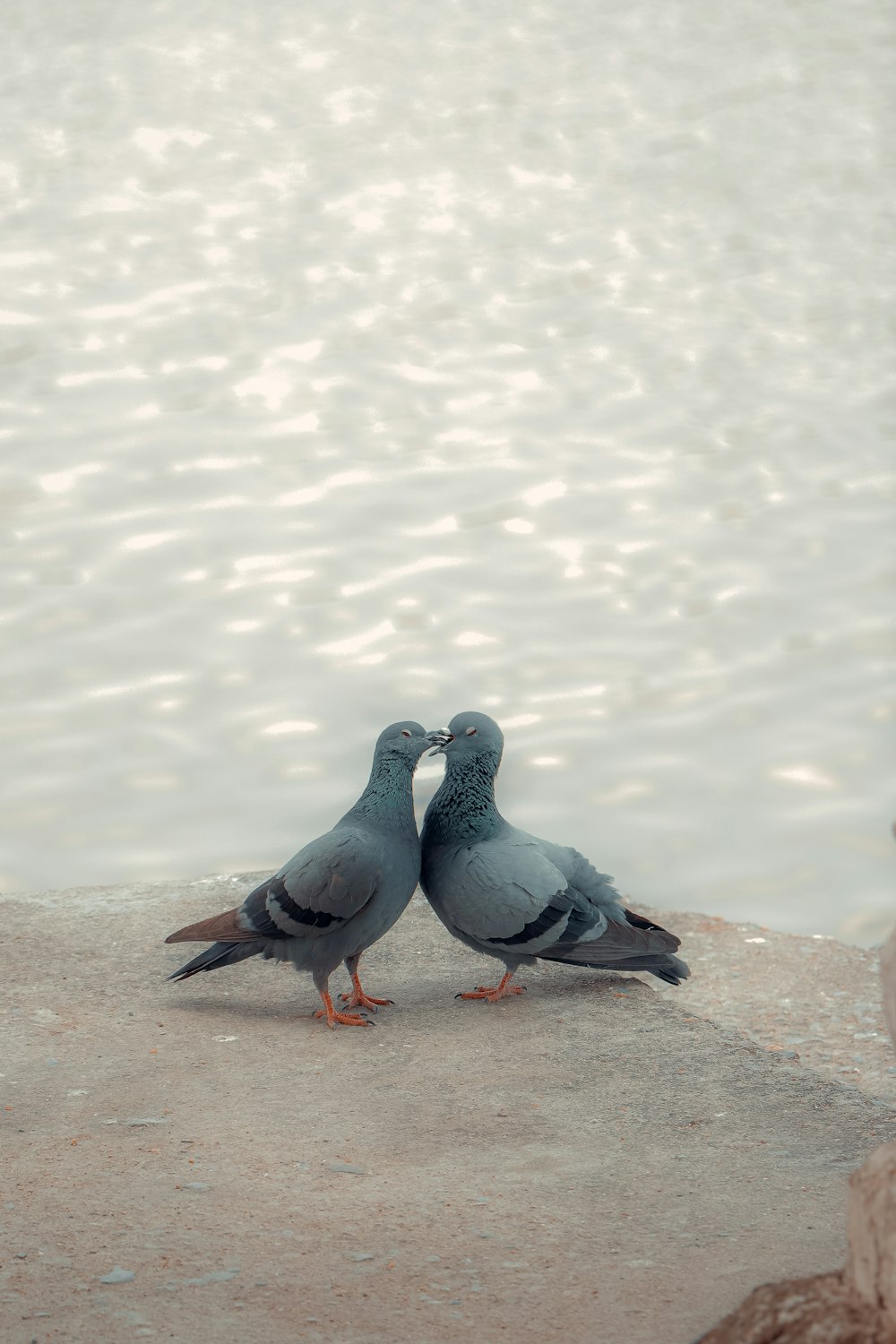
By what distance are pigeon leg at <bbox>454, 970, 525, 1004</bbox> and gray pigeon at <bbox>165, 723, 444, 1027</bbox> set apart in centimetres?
34

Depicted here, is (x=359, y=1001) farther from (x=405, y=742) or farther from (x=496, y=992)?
(x=405, y=742)

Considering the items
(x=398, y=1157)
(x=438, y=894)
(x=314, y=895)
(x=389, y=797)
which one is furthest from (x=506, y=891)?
(x=398, y=1157)

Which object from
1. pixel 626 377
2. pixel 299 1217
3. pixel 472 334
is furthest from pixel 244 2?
pixel 299 1217

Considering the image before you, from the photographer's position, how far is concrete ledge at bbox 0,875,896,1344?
371 centimetres

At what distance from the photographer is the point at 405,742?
5.98 m

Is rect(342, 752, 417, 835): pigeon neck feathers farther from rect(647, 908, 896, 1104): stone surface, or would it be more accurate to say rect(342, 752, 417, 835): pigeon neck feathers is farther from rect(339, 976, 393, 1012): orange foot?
rect(647, 908, 896, 1104): stone surface

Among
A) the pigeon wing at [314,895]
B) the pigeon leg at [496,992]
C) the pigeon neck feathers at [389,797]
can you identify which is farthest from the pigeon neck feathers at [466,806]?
the pigeon leg at [496,992]

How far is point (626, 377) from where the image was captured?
1456cm

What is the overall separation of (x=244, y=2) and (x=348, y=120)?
422 cm

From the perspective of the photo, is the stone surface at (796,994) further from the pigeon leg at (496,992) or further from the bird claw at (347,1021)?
the bird claw at (347,1021)

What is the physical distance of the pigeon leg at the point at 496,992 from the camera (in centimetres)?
586

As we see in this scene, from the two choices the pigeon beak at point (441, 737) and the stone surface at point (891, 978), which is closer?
the stone surface at point (891, 978)

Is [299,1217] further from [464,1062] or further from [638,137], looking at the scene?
[638,137]

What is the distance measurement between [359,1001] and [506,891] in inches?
26.0
